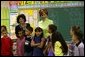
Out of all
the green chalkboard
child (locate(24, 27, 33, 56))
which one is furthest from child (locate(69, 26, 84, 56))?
the green chalkboard

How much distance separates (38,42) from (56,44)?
0.42 meters

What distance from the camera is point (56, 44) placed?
6281 mm

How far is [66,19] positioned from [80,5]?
47cm

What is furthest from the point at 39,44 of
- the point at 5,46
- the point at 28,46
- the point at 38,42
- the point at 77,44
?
the point at 77,44

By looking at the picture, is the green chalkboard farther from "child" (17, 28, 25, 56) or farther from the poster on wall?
"child" (17, 28, 25, 56)

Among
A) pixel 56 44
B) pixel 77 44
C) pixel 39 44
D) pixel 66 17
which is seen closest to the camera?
pixel 77 44

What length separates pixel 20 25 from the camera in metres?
6.75

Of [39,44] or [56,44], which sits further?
[39,44]

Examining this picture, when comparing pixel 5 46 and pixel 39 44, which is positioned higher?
pixel 39 44

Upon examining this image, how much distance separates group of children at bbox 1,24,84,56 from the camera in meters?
6.29

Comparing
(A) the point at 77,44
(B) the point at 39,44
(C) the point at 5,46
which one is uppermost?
(A) the point at 77,44

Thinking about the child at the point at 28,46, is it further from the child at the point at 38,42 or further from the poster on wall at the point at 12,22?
the poster on wall at the point at 12,22

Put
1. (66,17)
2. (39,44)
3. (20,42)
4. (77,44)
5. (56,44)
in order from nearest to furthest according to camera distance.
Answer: (77,44) → (56,44) → (39,44) → (20,42) → (66,17)

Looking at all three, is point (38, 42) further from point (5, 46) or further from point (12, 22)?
point (12, 22)
